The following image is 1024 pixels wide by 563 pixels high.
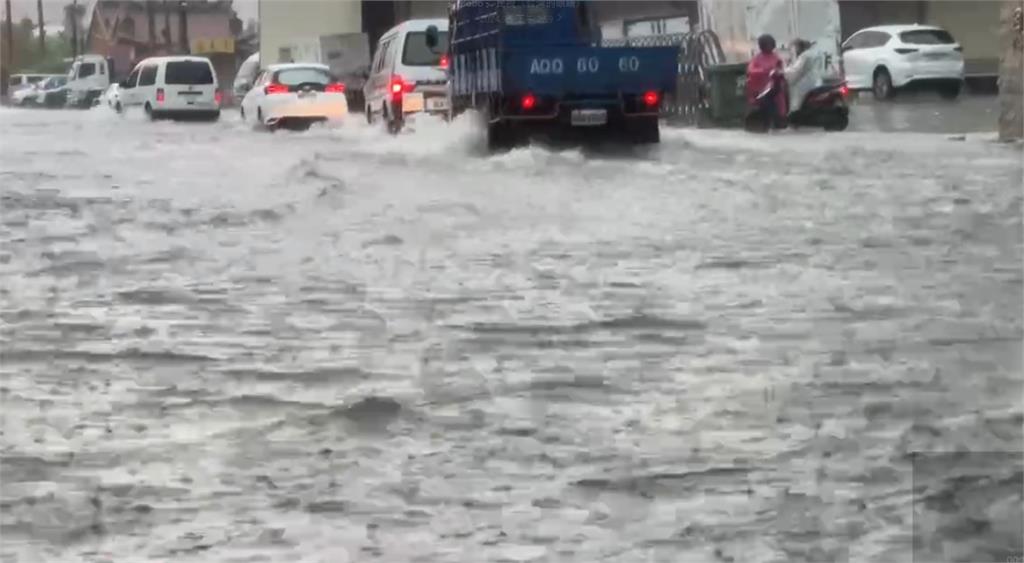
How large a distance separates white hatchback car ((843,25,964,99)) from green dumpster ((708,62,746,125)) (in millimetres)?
5776

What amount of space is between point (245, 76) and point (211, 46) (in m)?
1.06

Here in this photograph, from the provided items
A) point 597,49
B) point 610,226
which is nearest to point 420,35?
point 597,49

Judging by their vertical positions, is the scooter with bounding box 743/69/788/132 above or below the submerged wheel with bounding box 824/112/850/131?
above

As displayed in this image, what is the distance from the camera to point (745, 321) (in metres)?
7.43

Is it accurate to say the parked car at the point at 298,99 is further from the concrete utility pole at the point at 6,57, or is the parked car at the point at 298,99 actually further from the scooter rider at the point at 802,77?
the scooter rider at the point at 802,77

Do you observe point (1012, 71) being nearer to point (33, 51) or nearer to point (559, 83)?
point (559, 83)

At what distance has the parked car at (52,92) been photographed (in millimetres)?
34125

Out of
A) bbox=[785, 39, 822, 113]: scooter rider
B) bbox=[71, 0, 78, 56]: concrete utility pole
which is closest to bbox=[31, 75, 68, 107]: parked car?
bbox=[71, 0, 78, 56]: concrete utility pole

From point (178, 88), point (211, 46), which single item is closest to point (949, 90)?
point (178, 88)

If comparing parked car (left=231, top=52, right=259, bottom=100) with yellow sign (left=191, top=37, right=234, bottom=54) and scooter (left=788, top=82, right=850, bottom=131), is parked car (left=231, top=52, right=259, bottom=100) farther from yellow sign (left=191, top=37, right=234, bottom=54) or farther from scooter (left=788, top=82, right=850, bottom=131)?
scooter (left=788, top=82, right=850, bottom=131)

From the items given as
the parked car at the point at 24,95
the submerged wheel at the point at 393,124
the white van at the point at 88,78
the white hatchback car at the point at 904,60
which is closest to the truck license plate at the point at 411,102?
the submerged wheel at the point at 393,124

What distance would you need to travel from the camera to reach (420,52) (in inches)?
870

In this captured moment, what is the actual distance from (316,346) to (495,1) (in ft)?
40.7

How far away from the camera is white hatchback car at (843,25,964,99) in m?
29.5
